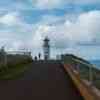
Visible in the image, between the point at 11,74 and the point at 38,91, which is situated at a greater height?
the point at 38,91

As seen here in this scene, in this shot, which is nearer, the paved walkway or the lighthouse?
the paved walkway

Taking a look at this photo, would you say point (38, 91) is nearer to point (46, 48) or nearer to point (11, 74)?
point (11, 74)

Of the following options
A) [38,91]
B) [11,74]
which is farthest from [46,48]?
[38,91]

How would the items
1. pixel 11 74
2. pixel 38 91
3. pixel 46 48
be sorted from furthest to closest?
pixel 46 48 < pixel 11 74 < pixel 38 91

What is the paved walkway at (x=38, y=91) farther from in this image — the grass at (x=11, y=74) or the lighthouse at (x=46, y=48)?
the lighthouse at (x=46, y=48)

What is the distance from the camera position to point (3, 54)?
3809 cm

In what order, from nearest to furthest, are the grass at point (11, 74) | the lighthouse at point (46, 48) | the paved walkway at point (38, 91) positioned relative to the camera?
the paved walkway at point (38, 91)
the grass at point (11, 74)
the lighthouse at point (46, 48)

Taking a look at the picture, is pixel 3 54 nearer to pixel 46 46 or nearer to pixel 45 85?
pixel 45 85

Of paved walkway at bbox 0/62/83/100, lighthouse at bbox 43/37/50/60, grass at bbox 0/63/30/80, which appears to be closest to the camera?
paved walkway at bbox 0/62/83/100

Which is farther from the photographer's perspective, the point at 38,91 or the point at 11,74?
the point at 11,74

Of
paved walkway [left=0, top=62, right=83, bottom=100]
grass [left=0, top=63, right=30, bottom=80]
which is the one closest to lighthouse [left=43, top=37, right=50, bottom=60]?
grass [left=0, top=63, right=30, bottom=80]

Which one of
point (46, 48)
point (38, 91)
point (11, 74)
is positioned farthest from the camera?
point (46, 48)

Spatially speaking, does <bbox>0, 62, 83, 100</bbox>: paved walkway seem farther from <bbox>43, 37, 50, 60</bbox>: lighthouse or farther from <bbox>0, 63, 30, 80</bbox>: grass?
<bbox>43, 37, 50, 60</bbox>: lighthouse

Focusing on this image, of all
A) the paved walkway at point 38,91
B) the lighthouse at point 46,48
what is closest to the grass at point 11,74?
the paved walkway at point 38,91
